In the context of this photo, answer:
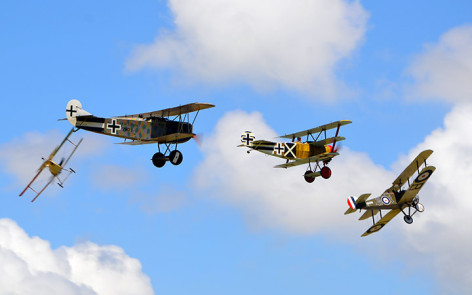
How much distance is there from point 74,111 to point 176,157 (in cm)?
499

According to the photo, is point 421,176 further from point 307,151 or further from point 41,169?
point 41,169

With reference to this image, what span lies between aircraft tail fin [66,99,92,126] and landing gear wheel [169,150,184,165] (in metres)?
4.16

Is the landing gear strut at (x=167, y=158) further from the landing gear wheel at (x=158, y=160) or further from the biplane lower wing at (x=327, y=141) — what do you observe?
the biplane lower wing at (x=327, y=141)

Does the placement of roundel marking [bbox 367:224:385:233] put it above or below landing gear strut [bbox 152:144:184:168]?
above

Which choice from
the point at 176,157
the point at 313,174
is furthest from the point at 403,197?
the point at 176,157

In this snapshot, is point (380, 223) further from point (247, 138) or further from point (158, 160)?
point (158, 160)

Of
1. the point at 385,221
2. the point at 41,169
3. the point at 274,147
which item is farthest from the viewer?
the point at 385,221

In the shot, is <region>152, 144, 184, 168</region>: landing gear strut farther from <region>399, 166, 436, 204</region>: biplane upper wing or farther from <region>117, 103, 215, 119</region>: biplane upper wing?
<region>399, 166, 436, 204</region>: biplane upper wing

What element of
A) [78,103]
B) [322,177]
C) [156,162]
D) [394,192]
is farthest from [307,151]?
[78,103]

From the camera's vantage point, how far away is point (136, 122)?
4041 centimetres

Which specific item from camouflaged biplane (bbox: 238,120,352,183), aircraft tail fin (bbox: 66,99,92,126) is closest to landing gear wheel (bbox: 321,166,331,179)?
camouflaged biplane (bbox: 238,120,352,183)

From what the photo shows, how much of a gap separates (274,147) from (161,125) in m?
6.69

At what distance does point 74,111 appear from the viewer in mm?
39875

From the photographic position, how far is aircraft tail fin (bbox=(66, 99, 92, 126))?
130ft
